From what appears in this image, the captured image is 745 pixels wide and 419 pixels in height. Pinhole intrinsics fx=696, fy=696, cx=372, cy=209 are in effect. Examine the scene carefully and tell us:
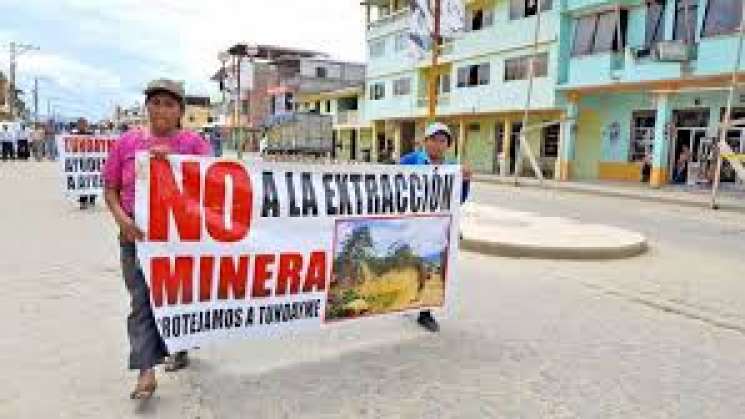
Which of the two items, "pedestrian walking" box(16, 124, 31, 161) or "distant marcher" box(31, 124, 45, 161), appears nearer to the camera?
"pedestrian walking" box(16, 124, 31, 161)

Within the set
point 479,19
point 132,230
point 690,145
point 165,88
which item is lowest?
point 132,230

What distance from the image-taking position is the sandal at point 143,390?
4.00m

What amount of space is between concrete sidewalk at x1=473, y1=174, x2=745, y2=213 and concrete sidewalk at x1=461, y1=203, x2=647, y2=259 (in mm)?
10438

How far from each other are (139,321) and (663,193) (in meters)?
23.2

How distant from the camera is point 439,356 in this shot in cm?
509

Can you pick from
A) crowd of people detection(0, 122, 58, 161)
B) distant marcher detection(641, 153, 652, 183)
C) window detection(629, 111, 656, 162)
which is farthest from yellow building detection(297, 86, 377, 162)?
distant marcher detection(641, 153, 652, 183)

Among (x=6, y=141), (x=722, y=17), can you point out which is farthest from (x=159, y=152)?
(x=6, y=141)

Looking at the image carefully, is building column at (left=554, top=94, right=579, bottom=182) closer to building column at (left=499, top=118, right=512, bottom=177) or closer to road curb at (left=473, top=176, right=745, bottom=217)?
road curb at (left=473, top=176, right=745, bottom=217)

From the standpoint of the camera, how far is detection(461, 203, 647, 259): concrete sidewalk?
9734 millimetres

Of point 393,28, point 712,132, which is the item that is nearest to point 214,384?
point 712,132

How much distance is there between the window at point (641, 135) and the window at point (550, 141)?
4660 mm

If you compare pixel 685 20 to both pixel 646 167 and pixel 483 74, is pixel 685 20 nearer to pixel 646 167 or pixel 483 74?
pixel 646 167

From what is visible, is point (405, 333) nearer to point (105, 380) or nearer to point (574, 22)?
point (105, 380)

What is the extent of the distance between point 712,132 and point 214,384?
26543 millimetres
